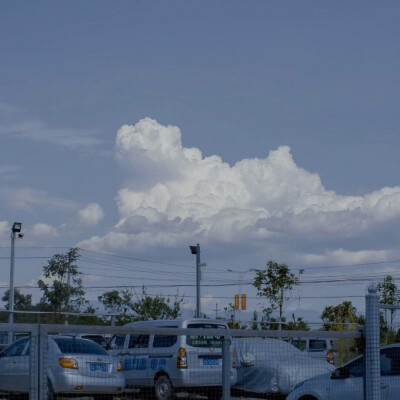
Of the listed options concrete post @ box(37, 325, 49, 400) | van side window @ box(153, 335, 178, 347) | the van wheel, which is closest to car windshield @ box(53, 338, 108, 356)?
the van wheel

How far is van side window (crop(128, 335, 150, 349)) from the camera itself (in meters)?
9.62

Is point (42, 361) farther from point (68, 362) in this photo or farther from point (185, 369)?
point (185, 369)

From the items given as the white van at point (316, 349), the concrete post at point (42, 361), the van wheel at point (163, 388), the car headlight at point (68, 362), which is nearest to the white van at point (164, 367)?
the van wheel at point (163, 388)

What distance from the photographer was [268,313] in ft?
152

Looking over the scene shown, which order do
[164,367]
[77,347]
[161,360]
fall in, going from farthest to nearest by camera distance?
[77,347]
[161,360]
[164,367]

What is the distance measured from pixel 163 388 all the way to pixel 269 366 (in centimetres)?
158

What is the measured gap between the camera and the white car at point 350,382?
10.9 m

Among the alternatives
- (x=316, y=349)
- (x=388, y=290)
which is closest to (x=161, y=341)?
(x=316, y=349)

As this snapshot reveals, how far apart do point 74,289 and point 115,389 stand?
65.7 meters

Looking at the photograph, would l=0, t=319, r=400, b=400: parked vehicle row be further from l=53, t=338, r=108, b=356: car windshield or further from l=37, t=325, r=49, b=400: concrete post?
l=37, t=325, r=49, b=400: concrete post

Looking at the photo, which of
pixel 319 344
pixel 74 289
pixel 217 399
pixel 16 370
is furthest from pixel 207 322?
pixel 74 289

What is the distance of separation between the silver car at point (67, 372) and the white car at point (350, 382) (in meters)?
3.00

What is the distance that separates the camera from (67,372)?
8367mm

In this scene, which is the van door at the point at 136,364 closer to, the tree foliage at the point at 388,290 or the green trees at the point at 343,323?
the green trees at the point at 343,323
